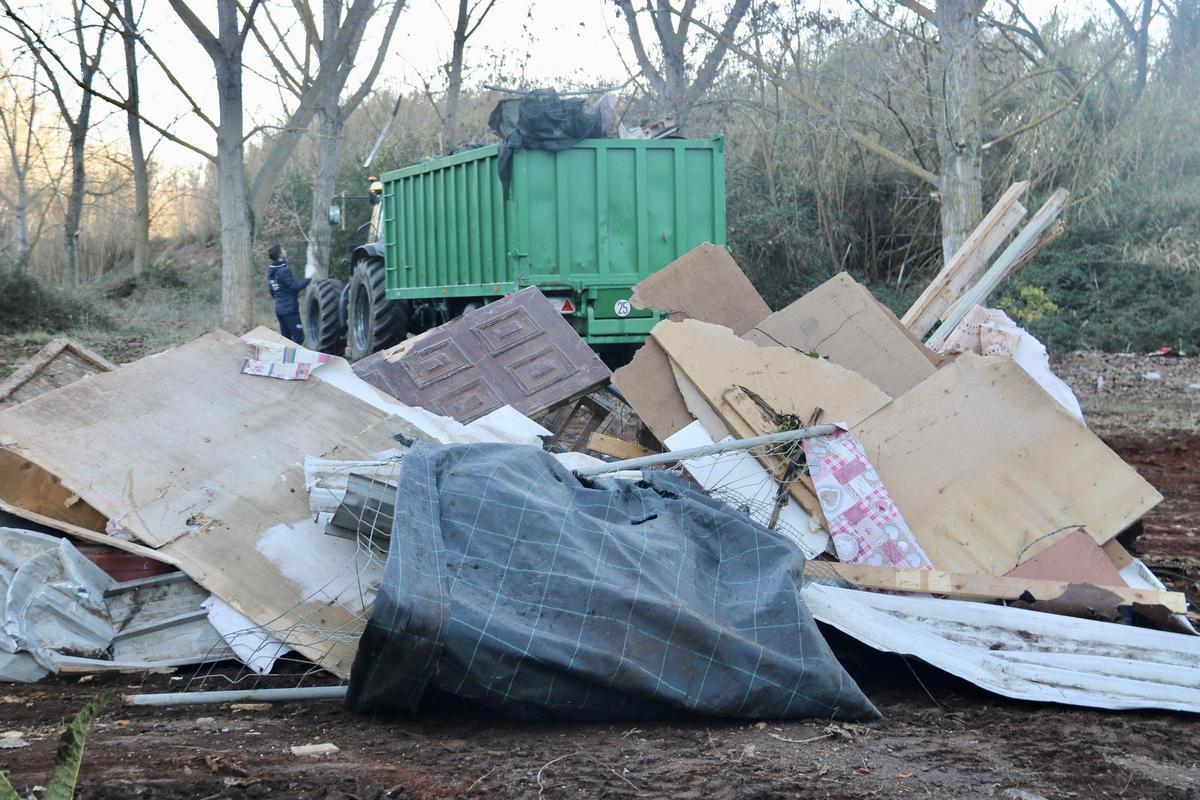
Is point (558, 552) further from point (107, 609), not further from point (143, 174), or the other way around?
point (143, 174)

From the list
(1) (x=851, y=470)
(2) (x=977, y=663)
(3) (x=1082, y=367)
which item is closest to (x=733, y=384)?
(1) (x=851, y=470)

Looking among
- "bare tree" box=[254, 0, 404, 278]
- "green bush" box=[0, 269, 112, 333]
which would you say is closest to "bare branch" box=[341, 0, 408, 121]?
"bare tree" box=[254, 0, 404, 278]

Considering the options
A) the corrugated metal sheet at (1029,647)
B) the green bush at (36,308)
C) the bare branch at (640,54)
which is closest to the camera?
the corrugated metal sheet at (1029,647)

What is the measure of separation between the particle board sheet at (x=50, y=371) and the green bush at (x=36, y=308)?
10.2 meters

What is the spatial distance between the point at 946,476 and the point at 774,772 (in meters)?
2.52

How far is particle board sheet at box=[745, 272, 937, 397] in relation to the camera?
5.79 metres

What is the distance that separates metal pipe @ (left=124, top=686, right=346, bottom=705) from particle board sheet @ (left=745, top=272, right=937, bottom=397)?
317cm

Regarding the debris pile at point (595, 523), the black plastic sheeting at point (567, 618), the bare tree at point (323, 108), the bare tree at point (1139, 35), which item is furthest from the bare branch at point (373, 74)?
the black plastic sheeting at point (567, 618)

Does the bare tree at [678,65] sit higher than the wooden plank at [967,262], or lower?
higher

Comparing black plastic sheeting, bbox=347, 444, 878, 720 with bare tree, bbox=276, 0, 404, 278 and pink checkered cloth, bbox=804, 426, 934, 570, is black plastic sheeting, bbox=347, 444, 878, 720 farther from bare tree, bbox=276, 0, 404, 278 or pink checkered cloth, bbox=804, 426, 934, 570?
bare tree, bbox=276, 0, 404, 278

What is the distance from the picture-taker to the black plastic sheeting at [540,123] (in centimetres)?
927

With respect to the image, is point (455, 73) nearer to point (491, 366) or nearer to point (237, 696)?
point (491, 366)

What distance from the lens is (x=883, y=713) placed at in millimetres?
3592

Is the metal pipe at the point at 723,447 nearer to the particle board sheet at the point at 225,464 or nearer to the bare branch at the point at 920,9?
the particle board sheet at the point at 225,464
